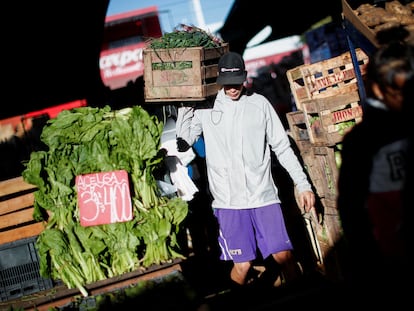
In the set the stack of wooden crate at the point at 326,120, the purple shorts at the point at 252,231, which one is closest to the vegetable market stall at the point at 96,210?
the purple shorts at the point at 252,231

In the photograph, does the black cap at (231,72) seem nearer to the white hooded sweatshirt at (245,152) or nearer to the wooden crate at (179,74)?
the white hooded sweatshirt at (245,152)

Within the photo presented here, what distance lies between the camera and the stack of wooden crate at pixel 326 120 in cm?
401

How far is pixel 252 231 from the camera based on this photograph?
12.8ft

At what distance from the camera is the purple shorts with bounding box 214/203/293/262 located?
378 centimetres

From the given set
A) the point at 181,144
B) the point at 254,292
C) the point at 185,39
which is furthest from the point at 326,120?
the point at 254,292

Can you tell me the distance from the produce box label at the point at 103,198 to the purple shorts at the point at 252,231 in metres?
0.90

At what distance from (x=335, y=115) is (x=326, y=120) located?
11 cm

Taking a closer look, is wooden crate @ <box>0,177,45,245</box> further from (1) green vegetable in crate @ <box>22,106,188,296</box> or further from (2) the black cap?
(2) the black cap

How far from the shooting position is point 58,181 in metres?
3.73

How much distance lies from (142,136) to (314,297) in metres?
1.94

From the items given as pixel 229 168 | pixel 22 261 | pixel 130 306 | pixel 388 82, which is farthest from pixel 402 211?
pixel 22 261

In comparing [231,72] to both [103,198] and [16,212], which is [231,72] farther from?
[16,212]

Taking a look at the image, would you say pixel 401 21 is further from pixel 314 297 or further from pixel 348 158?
pixel 314 297

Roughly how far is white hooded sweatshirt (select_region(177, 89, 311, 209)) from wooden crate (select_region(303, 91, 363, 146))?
418 mm
